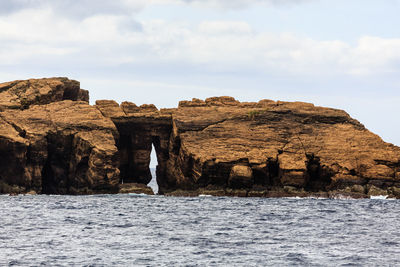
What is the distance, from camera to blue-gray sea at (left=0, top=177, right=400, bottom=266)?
104 feet

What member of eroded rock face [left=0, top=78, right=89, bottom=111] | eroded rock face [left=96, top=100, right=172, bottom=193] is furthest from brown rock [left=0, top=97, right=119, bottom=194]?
eroded rock face [left=96, top=100, right=172, bottom=193]

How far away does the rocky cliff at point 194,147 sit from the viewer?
86438mm

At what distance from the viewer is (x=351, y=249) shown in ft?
115

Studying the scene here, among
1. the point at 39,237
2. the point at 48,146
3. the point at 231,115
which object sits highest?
the point at 231,115

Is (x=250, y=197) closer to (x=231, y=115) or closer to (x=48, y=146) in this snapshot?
(x=231, y=115)

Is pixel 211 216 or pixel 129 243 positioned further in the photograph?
pixel 211 216

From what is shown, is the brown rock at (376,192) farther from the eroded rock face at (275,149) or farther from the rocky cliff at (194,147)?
the eroded rock face at (275,149)

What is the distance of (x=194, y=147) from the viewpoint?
89875 mm

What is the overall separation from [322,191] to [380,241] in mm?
50423

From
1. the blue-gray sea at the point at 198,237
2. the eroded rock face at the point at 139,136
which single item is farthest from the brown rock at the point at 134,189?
the blue-gray sea at the point at 198,237

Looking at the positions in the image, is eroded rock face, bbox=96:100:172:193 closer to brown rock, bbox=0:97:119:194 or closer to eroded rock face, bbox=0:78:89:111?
brown rock, bbox=0:97:119:194

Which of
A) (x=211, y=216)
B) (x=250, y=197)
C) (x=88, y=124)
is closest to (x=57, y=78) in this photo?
(x=88, y=124)

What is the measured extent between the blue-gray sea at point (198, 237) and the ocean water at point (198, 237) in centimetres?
5

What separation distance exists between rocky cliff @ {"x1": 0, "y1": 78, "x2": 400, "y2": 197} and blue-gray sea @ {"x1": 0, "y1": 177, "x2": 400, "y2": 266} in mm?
24603
